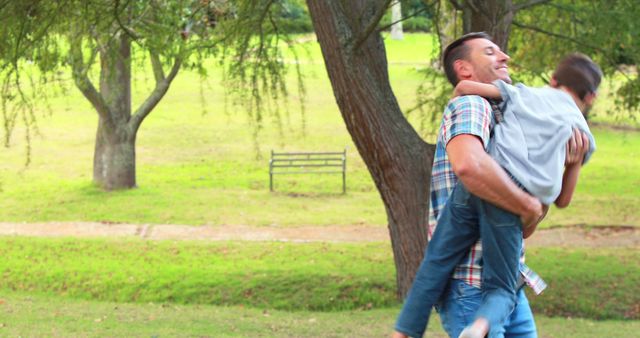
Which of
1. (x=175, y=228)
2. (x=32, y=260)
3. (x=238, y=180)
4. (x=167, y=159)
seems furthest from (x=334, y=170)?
(x=32, y=260)

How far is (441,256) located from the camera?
11.1 feet

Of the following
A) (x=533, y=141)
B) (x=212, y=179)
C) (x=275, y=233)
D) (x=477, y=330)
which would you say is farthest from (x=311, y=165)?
(x=477, y=330)

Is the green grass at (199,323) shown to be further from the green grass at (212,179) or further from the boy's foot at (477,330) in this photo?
the boy's foot at (477,330)

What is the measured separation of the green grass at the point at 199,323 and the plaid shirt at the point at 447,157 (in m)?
4.97

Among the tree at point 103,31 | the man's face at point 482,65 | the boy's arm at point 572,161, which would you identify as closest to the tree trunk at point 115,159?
the tree at point 103,31

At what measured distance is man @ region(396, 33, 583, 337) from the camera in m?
3.13

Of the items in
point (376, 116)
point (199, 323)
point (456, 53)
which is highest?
point (456, 53)

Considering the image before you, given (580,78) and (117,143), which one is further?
(117,143)

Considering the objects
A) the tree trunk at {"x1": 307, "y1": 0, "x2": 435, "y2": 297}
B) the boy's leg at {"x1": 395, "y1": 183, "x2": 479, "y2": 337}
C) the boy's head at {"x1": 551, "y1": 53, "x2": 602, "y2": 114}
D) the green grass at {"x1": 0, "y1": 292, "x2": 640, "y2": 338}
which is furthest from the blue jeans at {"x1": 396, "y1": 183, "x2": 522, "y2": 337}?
the tree trunk at {"x1": 307, "y1": 0, "x2": 435, "y2": 297}

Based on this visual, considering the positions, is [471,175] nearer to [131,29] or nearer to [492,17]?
[492,17]

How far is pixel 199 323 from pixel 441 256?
20.6 feet

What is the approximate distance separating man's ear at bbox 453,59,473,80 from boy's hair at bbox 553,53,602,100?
32 cm

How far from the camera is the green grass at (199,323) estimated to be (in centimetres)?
846

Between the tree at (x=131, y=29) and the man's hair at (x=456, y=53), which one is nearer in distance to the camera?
the man's hair at (x=456, y=53)
